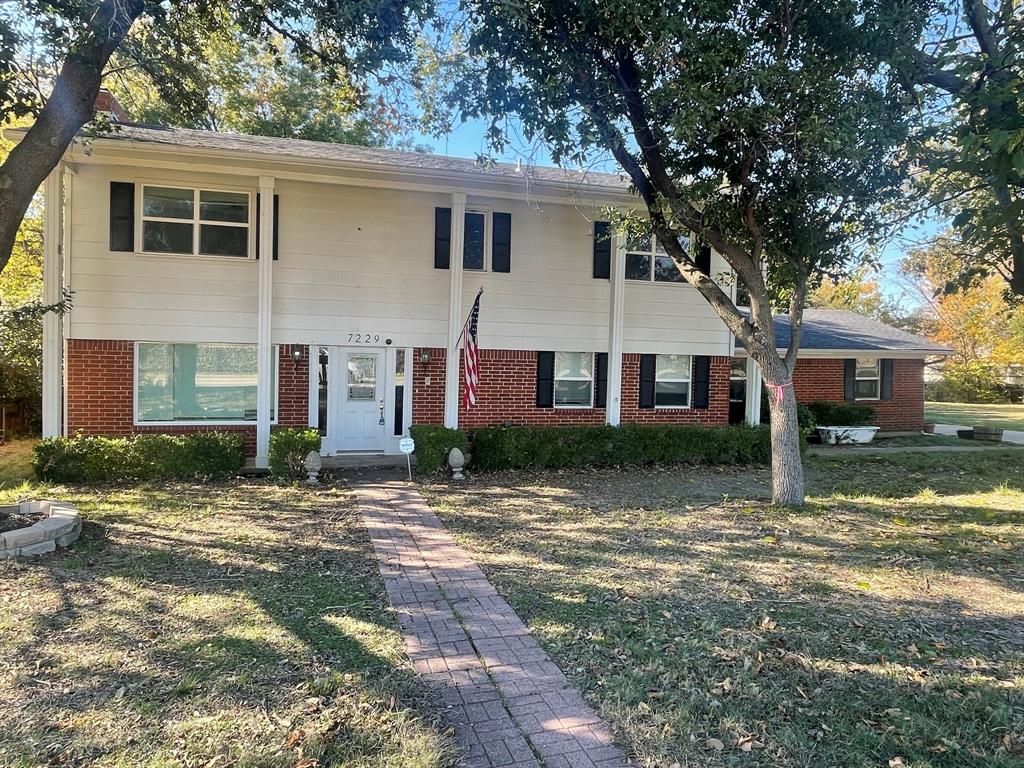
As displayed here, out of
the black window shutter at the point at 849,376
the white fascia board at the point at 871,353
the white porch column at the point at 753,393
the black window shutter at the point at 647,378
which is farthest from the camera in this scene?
the black window shutter at the point at 849,376

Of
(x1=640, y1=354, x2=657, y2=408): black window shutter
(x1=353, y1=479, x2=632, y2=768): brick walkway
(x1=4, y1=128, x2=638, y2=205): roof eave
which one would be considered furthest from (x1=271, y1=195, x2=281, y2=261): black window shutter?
(x1=640, y1=354, x2=657, y2=408): black window shutter

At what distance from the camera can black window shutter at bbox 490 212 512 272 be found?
11.8 m

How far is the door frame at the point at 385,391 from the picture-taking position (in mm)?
11055

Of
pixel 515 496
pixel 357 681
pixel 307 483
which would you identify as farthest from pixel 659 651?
pixel 307 483

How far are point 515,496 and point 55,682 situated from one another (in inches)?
241

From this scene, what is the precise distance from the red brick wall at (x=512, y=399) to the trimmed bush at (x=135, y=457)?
3.47 metres

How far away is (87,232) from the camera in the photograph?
986 cm

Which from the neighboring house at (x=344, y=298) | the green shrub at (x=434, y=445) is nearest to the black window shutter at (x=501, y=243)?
the neighboring house at (x=344, y=298)

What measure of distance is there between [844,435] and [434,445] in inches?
443

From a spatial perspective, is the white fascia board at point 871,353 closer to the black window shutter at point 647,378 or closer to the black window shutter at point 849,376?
the black window shutter at point 849,376

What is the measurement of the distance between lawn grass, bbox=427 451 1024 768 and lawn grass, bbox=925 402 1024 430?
1537 cm

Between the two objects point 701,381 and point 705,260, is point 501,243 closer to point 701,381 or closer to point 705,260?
point 705,260

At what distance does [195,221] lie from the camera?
10.4 m

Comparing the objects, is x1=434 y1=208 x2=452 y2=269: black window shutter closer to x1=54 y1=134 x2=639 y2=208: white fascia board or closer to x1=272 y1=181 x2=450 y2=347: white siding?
x1=272 y1=181 x2=450 y2=347: white siding
